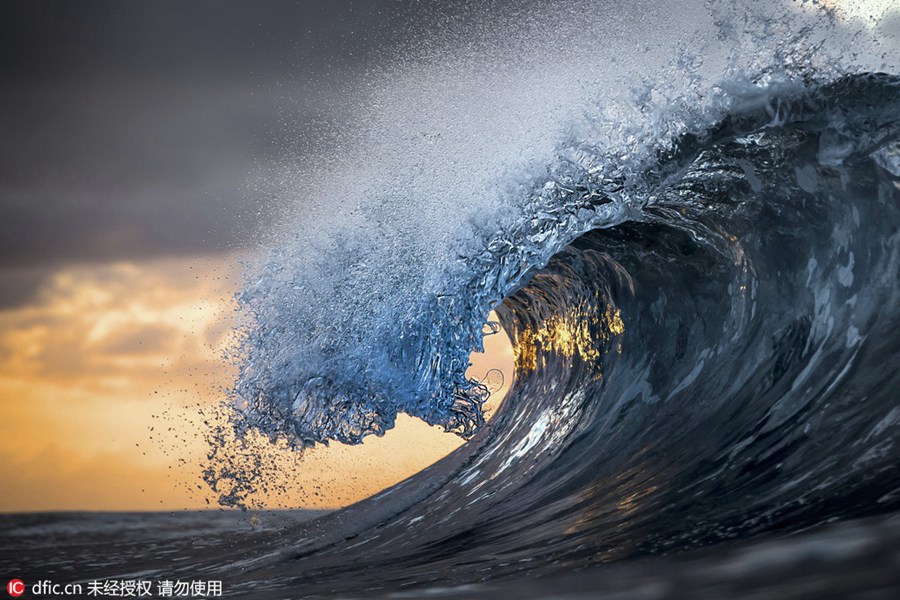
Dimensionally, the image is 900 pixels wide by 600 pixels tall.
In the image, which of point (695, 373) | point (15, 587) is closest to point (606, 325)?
point (695, 373)

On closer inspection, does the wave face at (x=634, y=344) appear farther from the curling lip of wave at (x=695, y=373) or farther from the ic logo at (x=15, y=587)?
the ic logo at (x=15, y=587)

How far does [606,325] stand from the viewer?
14.8 ft

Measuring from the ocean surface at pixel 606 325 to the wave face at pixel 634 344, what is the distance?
1 cm

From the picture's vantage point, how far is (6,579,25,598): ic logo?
3.01m

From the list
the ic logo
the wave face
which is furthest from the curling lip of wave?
the ic logo

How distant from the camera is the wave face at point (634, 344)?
255 centimetres

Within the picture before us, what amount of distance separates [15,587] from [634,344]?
9.70ft

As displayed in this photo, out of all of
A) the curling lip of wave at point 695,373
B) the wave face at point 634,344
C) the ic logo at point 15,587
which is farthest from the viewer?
the ic logo at point 15,587

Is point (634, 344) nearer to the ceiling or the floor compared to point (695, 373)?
nearer to the ceiling

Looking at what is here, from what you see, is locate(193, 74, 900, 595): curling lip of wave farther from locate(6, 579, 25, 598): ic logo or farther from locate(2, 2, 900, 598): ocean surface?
locate(6, 579, 25, 598): ic logo

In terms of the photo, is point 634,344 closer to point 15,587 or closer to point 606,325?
point 606,325

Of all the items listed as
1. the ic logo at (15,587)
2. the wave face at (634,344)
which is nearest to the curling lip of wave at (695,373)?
the wave face at (634,344)

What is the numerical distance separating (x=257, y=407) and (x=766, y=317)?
2516 millimetres

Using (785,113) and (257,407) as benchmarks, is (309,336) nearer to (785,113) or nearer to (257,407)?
(257,407)
